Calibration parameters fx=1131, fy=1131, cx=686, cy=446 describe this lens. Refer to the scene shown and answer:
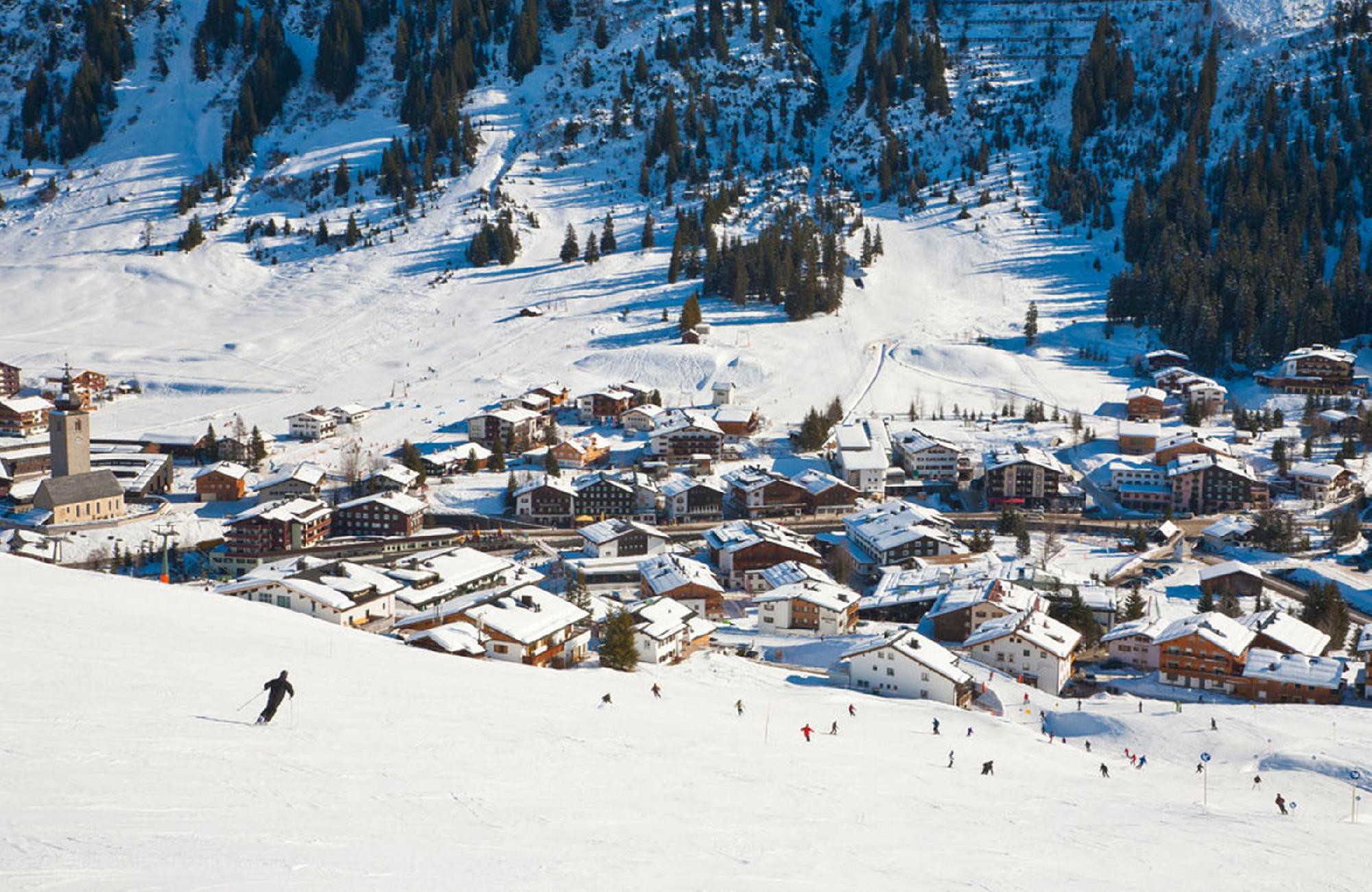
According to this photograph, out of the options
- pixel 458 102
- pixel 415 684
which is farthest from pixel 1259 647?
pixel 458 102

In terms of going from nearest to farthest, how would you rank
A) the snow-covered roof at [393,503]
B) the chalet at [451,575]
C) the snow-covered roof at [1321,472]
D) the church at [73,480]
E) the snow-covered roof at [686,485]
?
the chalet at [451,575] → the church at [73,480] → the snow-covered roof at [393,503] → the snow-covered roof at [1321,472] → the snow-covered roof at [686,485]

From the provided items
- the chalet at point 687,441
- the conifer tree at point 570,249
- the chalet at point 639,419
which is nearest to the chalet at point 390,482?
the chalet at point 687,441

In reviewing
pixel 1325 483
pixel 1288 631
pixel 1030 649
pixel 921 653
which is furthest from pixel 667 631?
pixel 1325 483

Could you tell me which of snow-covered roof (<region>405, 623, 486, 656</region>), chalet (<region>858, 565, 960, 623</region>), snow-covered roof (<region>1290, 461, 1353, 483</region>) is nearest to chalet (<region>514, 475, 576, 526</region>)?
chalet (<region>858, 565, 960, 623</region>)

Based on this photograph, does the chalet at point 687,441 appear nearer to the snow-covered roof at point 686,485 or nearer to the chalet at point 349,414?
the snow-covered roof at point 686,485

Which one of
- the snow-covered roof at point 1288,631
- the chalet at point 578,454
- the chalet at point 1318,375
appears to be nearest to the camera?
the snow-covered roof at point 1288,631

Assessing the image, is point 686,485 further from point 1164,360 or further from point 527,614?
point 1164,360
